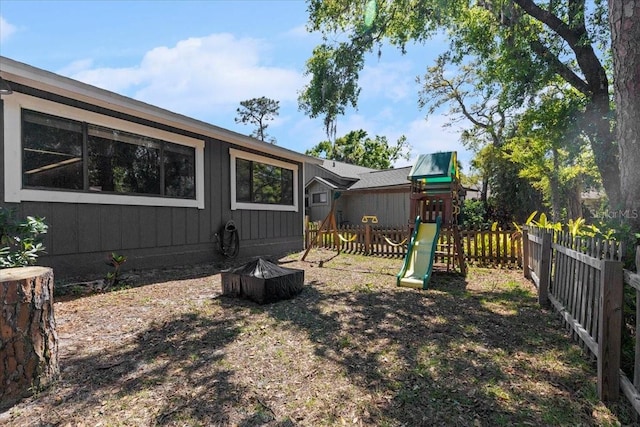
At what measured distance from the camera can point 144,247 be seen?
240 inches

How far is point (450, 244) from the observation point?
279 inches

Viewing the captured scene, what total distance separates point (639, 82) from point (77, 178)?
7.12 metres

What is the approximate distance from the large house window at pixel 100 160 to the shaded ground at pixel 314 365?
194 cm

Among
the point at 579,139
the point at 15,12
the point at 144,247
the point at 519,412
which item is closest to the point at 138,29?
the point at 15,12

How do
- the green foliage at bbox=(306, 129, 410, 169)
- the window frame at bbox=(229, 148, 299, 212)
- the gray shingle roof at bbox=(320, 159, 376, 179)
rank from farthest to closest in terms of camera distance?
the green foliage at bbox=(306, 129, 410, 169)
the gray shingle roof at bbox=(320, 159, 376, 179)
the window frame at bbox=(229, 148, 299, 212)

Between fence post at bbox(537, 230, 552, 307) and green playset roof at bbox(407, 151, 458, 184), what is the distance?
2910 millimetres

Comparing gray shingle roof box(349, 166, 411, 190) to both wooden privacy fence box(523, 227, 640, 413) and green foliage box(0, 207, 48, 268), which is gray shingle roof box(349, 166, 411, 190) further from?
green foliage box(0, 207, 48, 268)

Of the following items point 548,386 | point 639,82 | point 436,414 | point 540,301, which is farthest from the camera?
point 540,301

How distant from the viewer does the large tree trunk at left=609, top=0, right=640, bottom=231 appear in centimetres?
322

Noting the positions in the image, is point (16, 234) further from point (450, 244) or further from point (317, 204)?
point (317, 204)

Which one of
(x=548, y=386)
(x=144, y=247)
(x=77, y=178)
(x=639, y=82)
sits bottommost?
(x=548, y=386)

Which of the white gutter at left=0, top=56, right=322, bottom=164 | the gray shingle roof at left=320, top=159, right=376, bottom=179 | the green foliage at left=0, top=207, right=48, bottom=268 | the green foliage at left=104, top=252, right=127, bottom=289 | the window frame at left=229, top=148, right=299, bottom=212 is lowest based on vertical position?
the green foliage at left=104, top=252, right=127, bottom=289

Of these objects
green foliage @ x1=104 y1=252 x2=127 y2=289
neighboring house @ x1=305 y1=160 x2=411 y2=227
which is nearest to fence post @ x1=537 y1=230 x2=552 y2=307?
green foliage @ x1=104 y1=252 x2=127 y2=289

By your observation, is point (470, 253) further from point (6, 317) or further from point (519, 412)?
point (6, 317)
